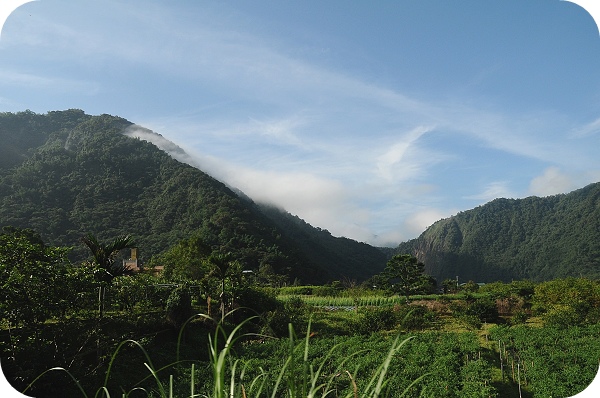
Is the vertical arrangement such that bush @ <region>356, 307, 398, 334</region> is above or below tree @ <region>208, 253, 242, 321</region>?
below

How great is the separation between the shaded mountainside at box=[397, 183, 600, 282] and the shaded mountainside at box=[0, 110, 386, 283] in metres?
16.4

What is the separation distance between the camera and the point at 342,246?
184ft

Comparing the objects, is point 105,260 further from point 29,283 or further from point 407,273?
point 407,273

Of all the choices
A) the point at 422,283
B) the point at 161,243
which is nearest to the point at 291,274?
the point at 161,243

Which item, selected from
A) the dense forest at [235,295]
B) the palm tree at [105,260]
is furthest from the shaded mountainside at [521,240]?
the palm tree at [105,260]

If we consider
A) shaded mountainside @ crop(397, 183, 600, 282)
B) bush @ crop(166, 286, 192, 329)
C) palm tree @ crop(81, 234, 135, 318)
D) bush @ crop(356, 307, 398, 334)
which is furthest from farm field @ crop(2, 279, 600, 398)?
shaded mountainside @ crop(397, 183, 600, 282)

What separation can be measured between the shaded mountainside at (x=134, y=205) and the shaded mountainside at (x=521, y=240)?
16.4 metres

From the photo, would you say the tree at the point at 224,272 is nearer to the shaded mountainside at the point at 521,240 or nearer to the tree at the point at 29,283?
the tree at the point at 29,283

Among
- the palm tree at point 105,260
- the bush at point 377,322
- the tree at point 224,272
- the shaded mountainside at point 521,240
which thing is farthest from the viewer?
the shaded mountainside at point 521,240

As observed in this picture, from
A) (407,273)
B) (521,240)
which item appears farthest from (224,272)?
(521,240)

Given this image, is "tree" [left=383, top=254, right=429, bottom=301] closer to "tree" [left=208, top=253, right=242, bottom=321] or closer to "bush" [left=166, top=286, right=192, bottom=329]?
"tree" [left=208, top=253, right=242, bottom=321]

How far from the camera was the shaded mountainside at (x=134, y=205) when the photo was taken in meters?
31.1

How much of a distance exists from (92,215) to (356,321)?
86.4 ft

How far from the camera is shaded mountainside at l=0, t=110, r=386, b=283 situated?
31.1 meters
